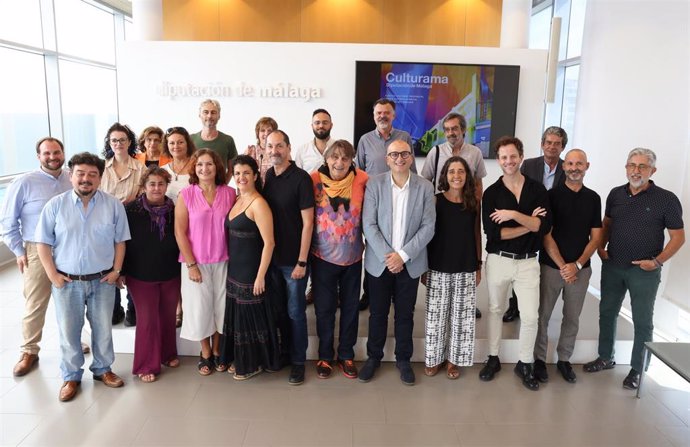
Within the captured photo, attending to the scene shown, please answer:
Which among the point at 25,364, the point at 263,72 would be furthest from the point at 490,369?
the point at 263,72

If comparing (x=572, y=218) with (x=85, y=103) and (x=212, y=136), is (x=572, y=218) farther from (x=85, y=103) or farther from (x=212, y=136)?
(x=85, y=103)

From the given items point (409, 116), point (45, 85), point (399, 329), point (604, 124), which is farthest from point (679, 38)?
point (45, 85)

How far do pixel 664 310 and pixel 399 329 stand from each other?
8.88 ft

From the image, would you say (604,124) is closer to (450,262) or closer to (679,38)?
(679,38)

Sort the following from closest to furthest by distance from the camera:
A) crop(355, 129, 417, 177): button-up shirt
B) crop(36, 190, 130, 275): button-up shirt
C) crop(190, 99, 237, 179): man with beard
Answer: crop(36, 190, 130, 275): button-up shirt
crop(355, 129, 417, 177): button-up shirt
crop(190, 99, 237, 179): man with beard

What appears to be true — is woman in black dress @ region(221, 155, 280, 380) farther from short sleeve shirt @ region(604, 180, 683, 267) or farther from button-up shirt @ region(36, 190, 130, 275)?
short sleeve shirt @ region(604, 180, 683, 267)

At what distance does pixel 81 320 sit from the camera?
11.0 ft

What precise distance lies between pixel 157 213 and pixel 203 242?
38 centimetres

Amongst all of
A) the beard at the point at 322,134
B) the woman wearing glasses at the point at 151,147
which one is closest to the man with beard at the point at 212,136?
the woman wearing glasses at the point at 151,147

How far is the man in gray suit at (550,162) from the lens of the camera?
3920 millimetres

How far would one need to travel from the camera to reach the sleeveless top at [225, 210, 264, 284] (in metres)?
3.29

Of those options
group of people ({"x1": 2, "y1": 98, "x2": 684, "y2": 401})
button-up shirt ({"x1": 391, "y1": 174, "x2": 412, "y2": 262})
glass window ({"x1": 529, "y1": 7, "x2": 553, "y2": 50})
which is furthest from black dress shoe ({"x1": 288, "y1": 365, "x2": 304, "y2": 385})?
glass window ({"x1": 529, "y1": 7, "x2": 553, "y2": 50})

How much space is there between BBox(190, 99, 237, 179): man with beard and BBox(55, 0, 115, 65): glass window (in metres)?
5.73

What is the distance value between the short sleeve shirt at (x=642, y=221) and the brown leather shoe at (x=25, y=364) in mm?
4467
